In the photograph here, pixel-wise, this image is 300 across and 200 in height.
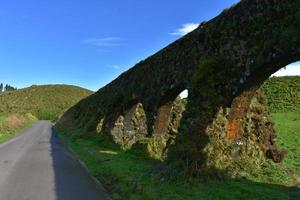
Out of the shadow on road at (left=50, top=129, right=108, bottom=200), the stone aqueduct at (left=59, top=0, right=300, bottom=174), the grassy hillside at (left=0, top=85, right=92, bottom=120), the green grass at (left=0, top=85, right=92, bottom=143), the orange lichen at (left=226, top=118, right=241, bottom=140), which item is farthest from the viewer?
the grassy hillside at (left=0, top=85, right=92, bottom=120)

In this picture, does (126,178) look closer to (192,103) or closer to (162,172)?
(162,172)

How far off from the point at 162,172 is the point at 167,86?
645 cm

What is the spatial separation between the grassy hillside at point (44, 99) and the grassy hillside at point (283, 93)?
238 ft

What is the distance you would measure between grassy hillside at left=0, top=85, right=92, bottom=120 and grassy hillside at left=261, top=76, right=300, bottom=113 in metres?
72.5

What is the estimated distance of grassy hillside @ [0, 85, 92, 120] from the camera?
12244cm

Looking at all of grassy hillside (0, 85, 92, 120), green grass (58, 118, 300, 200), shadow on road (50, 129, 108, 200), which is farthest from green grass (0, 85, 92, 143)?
green grass (58, 118, 300, 200)

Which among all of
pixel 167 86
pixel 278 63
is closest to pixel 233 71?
pixel 278 63

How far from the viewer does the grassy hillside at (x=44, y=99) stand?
12244cm

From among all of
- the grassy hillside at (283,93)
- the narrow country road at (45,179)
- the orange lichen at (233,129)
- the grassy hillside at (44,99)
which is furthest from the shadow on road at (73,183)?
the grassy hillside at (44,99)

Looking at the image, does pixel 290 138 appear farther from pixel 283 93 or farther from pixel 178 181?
pixel 283 93

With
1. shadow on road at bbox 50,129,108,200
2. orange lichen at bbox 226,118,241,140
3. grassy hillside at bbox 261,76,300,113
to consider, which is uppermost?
grassy hillside at bbox 261,76,300,113

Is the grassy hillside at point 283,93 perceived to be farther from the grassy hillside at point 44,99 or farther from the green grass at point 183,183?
the grassy hillside at point 44,99

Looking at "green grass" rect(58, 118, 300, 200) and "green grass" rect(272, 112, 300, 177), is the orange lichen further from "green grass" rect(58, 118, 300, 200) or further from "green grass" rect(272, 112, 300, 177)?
"green grass" rect(272, 112, 300, 177)

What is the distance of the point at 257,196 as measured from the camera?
11.2 m
